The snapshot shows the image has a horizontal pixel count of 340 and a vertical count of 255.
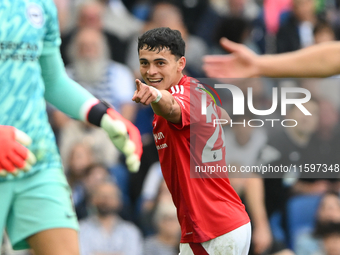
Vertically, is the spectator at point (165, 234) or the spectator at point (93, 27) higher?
the spectator at point (93, 27)

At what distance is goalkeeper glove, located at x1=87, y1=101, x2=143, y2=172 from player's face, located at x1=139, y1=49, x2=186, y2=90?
0.36m

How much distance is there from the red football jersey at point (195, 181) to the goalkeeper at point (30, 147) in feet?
1.20

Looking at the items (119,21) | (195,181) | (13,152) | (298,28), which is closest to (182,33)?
(119,21)

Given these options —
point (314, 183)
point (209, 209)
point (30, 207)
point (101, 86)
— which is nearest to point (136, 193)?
point (101, 86)

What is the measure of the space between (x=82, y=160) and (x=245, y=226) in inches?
126

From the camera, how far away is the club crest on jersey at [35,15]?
9.21ft

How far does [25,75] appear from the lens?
9.02 ft

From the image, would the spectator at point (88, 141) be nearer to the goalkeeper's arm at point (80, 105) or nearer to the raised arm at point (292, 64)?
the goalkeeper's arm at point (80, 105)

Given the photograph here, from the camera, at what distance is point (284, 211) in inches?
234

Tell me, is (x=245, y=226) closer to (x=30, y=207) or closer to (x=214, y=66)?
(x=214, y=66)

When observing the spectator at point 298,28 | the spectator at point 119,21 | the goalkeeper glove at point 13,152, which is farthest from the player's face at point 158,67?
the spectator at point 298,28

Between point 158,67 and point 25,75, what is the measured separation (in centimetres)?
86

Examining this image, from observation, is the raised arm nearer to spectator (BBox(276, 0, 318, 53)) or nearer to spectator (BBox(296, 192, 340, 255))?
spectator (BBox(296, 192, 340, 255))

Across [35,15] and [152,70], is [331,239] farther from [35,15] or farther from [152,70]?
[35,15]
